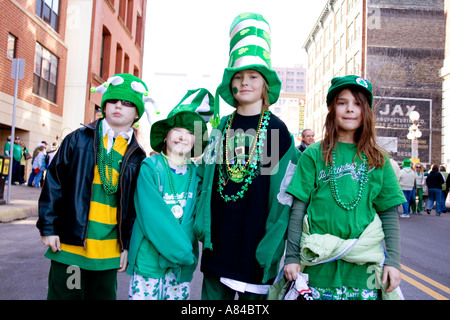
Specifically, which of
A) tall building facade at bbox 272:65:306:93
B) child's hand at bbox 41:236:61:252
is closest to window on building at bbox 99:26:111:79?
child's hand at bbox 41:236:61:252

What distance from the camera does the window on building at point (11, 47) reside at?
13852mm

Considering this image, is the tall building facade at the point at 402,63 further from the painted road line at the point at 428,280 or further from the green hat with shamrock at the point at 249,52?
the green hat with shamrock at the point at 249,52

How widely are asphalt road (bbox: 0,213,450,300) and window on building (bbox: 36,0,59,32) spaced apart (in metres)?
12.2

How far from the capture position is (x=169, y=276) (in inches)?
91.5

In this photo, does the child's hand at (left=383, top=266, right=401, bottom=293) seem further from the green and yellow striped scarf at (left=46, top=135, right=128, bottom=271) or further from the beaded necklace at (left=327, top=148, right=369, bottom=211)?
the green and yellow striped scarf at (left=46, top=135, right=128, bottom=271)

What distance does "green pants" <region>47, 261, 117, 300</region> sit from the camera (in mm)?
2262

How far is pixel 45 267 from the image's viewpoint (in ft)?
14.5

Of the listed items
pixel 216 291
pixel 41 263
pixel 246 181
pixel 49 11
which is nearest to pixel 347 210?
pixel 246 181

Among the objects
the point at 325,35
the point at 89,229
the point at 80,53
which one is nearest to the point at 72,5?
the point at 80,53

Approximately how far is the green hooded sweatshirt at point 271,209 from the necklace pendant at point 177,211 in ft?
0.35

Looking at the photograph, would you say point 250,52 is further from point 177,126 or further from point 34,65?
point 34,65
